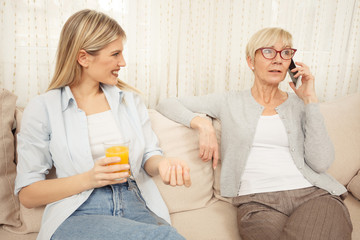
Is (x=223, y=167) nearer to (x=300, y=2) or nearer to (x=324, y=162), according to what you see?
(x=324, y=162)

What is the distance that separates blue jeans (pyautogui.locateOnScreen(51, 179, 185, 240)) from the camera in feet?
3.14

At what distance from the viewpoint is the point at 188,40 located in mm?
2100

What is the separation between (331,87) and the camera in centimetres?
240

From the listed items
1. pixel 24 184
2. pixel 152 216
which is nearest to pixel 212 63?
pixel 152 216

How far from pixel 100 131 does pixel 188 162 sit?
58 centimetres

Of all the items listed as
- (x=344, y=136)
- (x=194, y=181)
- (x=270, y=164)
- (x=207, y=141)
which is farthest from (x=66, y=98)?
(x=344, y=136)

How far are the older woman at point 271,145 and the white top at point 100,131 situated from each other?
46 cm

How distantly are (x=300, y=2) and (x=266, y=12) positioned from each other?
29 centimetres

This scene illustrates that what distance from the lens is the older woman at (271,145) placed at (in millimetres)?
1404

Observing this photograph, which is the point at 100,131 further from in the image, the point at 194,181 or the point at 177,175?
the point at 194,181

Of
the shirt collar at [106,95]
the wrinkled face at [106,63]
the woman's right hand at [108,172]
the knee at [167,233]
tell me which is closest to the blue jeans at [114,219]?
the knee at [167,233]

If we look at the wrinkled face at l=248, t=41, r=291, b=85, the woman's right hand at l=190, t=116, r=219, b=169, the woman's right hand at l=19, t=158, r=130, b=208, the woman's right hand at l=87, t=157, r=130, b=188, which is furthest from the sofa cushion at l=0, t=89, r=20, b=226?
the wrinkled face at l=248, t=41, r=291, b=85

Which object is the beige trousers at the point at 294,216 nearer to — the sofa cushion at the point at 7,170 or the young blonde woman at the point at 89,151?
the young blonde woman at the point at 89,151

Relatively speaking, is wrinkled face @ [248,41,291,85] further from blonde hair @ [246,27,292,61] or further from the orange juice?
the orange juice
